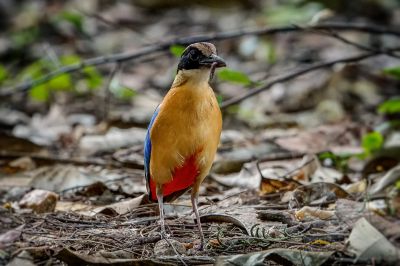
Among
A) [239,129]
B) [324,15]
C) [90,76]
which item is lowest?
[239,129]

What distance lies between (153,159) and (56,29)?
8342 mm

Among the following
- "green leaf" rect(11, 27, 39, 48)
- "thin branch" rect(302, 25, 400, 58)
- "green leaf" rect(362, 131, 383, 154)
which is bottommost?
"green leaf" rect(362, 131, 383, 154)

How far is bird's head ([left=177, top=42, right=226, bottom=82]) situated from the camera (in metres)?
4.04

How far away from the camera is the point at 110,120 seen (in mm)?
7367

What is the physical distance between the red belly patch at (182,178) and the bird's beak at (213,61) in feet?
1.65

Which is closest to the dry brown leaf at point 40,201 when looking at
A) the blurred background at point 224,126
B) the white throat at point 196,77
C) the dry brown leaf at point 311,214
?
the blurred background at point 224,126

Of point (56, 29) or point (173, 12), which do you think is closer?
point (56, 29)

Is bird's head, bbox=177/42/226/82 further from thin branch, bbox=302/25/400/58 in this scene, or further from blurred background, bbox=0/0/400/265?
thin branch, bbox=302/25/400/58

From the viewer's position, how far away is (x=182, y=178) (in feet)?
14.0

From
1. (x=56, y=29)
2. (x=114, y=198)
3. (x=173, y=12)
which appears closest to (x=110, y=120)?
(x=114, y=198)

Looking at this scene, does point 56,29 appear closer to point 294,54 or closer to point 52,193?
point 294,54

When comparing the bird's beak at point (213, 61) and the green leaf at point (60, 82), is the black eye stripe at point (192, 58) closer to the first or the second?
the bird's beak at point (213, 61)

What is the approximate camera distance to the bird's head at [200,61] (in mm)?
4043

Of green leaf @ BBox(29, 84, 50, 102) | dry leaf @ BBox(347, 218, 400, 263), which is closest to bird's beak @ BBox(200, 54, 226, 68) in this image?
dry leaf @ BBox(347, 218, 400, 263)
